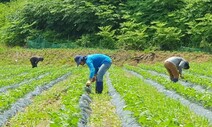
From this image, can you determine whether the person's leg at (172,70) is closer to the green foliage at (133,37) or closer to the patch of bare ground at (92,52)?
the patch of bare ground at (92,52)

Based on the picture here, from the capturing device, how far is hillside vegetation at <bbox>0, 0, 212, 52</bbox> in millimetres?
36781

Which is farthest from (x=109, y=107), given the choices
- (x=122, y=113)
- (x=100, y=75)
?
(x=100, y=75)

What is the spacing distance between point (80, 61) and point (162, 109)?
3.48 metres

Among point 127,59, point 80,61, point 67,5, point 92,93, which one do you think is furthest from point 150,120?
point 67,5

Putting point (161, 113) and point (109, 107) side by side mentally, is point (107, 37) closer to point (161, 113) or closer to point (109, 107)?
point (109, 107)

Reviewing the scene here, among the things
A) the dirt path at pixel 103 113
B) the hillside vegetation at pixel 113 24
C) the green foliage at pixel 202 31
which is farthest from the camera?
the hillside vegetation at pixel 113 24

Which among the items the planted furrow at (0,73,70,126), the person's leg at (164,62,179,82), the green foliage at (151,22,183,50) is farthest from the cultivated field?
the green foliage at (151,22,183,50)

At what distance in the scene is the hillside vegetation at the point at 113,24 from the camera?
36.8 meters

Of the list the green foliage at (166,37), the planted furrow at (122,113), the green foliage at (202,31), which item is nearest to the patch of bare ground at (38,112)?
the planted furrow at (122,113)

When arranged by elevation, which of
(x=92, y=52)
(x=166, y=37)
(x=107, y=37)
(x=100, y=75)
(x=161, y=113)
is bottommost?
(x=92, y=52)

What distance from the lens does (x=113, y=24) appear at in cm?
4122

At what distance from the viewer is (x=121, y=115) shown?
10086mm

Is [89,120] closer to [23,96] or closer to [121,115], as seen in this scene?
[121,115]

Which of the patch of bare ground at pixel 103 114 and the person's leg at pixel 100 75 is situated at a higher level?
the person's leg at pixel 100 75
